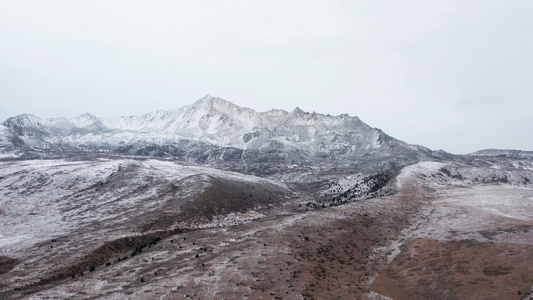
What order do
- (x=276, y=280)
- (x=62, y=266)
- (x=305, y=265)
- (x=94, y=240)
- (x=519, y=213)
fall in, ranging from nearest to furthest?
(x=276, y=280), (x=305, y=265), (x=62, y=266), (x=94, y=240), (x=519, y=213)

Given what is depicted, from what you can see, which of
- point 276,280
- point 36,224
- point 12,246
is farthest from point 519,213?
point 36,224

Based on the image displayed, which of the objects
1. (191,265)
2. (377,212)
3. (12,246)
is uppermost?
(377,212)

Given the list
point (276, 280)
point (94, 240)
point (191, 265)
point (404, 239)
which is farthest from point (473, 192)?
point (94, 240)

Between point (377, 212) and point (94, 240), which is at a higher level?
point (377, 212)

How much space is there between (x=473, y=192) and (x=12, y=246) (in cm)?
10377

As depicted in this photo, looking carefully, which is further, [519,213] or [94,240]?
[519,213]

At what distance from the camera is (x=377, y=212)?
2584 inches

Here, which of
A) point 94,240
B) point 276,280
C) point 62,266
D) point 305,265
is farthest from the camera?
point 94,240

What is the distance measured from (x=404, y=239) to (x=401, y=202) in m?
24.8

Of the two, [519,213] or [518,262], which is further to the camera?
[519,213]

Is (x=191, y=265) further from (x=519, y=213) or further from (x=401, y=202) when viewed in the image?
(x=519, y=213)

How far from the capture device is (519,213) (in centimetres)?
6094

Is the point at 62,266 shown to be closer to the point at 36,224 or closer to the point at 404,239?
the point at 36,224

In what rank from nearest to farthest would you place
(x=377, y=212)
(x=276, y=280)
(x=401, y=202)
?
1. (x=276, y=280)
2. (x=377, y=212)
3. (x=401, y=202)
